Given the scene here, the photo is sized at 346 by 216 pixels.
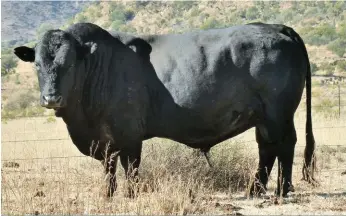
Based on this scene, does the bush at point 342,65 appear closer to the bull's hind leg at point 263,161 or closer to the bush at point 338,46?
the bush at point 338,46

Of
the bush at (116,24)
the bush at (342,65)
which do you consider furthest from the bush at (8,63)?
the bush at (342,65)

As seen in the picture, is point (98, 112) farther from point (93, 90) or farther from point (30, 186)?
point (30, 186)

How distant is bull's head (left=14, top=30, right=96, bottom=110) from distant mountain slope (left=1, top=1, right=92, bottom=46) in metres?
66.7

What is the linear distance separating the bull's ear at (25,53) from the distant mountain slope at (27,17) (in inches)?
2614

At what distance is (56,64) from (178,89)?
4.98 ft

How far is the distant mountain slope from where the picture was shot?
7675cm

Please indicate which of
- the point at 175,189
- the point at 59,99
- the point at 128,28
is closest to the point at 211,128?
the point at 175,189

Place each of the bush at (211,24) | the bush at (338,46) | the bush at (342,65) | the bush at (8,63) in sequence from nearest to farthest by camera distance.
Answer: the bush at (342,65) < the bush at (338,46) < the bush at (211,24) < the bush at (8,63)

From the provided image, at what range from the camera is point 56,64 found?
7.59 metres

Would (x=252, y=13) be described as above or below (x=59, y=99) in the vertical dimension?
above

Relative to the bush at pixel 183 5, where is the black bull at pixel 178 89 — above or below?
below

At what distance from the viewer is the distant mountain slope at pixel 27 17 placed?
252 feet

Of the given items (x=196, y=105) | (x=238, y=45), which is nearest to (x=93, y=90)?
(x=196, y=105)

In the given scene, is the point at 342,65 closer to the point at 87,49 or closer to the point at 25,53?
the point at 87,49
